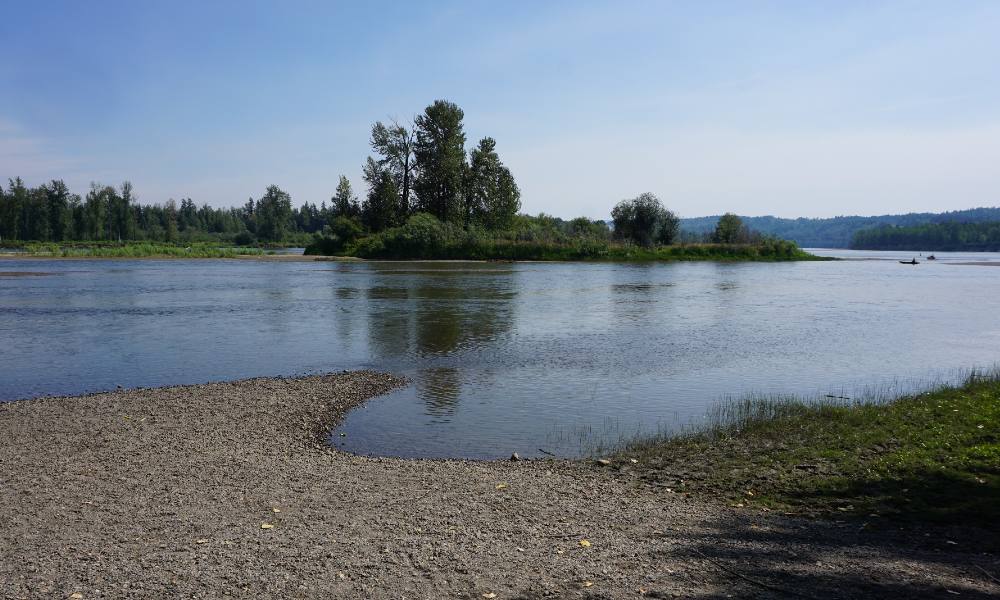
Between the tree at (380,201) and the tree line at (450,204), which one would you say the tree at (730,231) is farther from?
the tree at (380,201)

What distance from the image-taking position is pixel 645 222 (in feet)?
337

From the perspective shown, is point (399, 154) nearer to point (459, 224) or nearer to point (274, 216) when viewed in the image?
point (459, 224)

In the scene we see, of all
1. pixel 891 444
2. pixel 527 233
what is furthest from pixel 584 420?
pixel 527 233

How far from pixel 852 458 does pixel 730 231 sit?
339 ft

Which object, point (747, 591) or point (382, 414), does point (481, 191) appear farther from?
point (747, 591)

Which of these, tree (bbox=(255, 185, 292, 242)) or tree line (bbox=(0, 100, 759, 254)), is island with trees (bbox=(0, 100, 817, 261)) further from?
tree (bbox=(255, 185, 292, 242))

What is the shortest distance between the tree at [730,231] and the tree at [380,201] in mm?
52336

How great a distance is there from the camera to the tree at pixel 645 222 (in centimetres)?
10132

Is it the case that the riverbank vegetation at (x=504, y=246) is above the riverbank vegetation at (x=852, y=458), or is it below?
above

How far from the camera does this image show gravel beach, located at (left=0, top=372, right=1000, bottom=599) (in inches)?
251

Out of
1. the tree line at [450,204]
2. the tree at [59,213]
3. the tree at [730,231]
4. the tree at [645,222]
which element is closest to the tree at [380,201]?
the tree line at [450,204]

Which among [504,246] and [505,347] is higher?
[504,246]

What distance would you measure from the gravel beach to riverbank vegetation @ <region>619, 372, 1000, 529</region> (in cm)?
74

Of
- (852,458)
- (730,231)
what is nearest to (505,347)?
(852,458)
